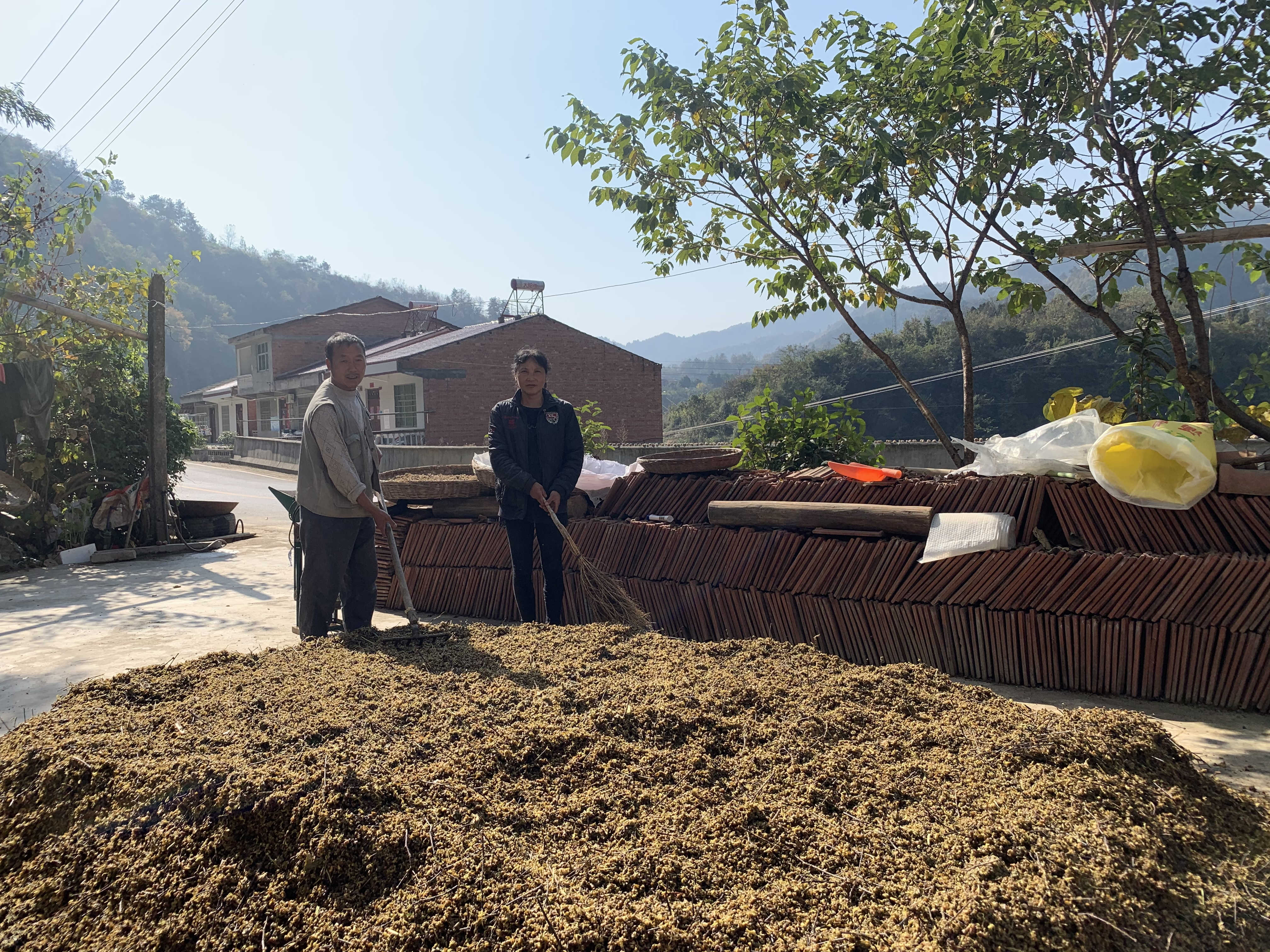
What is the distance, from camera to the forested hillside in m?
69.2

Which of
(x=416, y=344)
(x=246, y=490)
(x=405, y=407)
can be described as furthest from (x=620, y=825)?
(x=416, y=344)

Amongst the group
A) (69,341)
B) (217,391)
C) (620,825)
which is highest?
(217,391)

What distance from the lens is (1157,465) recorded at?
3400 mm

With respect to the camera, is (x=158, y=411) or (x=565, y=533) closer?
(x=565, y=533)

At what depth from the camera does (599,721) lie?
2.37 m

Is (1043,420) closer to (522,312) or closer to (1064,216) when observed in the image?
(522,312)

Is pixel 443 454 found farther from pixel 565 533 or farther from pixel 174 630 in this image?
pixel 565 533

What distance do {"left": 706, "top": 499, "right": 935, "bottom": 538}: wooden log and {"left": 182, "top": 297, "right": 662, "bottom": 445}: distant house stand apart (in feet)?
54.8

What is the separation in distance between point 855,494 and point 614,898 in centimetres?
292

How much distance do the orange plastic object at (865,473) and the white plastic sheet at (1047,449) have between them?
40 cm

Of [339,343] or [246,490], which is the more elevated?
[339,343]

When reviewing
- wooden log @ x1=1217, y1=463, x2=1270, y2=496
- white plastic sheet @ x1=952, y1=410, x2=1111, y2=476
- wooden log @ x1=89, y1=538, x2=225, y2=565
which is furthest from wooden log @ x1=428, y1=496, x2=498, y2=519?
wooden log @ x1=89, y1=538, x2=225, y2=565

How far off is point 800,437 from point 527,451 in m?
1.98

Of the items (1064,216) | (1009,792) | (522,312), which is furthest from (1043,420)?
→ (1009,792)
